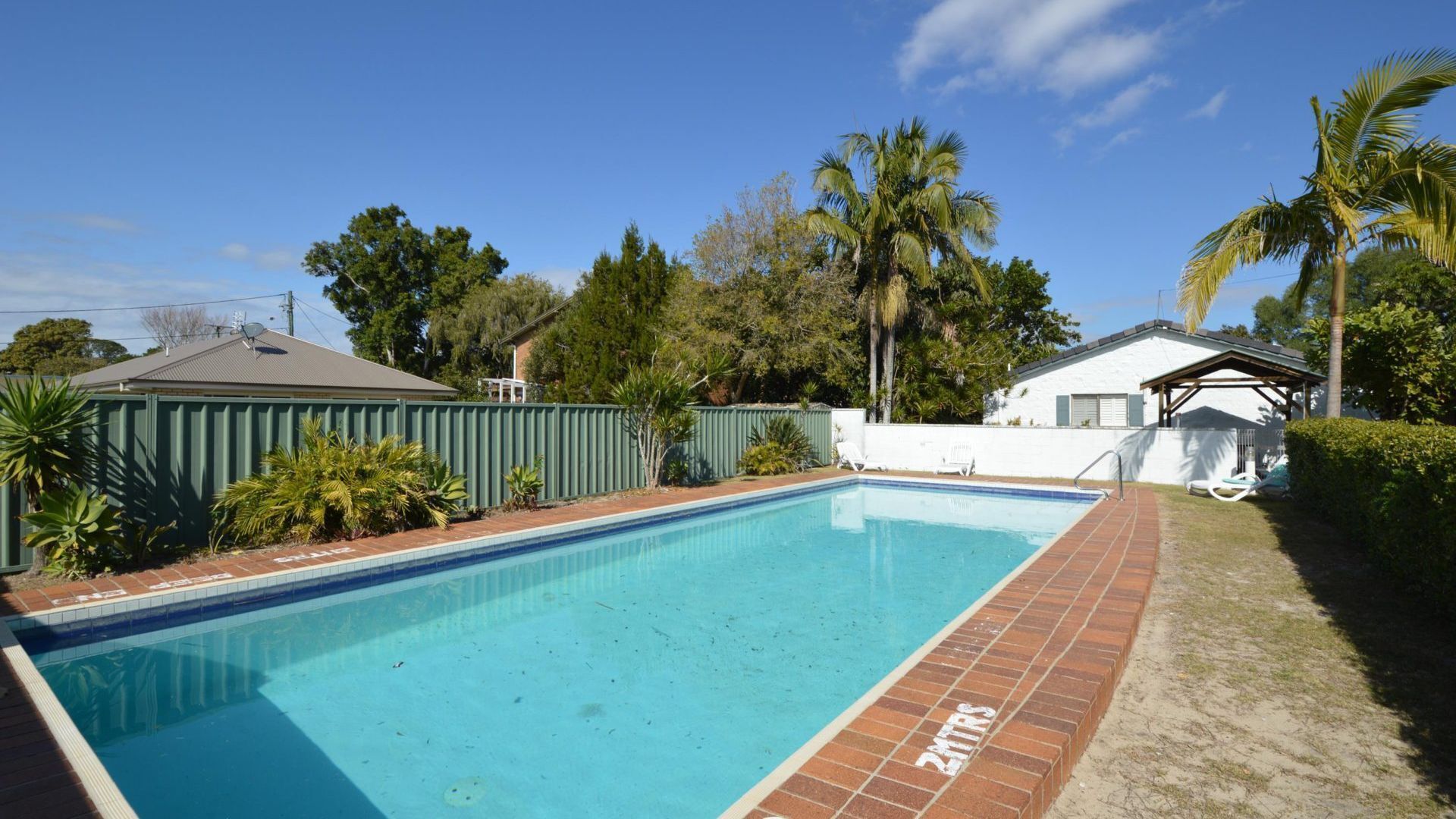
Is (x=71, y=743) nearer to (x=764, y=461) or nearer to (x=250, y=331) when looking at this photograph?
(x=764, y=461)

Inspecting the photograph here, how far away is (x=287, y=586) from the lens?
6.39 metres

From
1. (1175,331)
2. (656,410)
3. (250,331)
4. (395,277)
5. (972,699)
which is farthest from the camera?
(395,277)

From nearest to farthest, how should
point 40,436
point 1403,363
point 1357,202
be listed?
point 40,436
point 1357,202
point 1403,363

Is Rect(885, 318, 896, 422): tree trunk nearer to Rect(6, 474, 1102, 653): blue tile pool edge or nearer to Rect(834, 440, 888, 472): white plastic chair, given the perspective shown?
Rect(834, 440, 888, 472): white plastic chair

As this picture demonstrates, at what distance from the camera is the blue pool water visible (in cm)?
352

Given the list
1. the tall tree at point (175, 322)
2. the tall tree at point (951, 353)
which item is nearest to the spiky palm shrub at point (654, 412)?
the tall tree at point (951, 353)

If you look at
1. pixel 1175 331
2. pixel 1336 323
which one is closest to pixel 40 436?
pixel 1336 323

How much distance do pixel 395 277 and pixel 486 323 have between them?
32.4 ft

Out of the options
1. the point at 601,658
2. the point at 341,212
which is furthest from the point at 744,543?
the point at 341,212

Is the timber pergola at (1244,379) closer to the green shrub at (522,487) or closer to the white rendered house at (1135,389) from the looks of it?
the white rendered house at (1135,389)

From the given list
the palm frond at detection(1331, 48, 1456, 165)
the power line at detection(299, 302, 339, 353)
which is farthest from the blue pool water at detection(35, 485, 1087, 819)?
the power line at detection(299, 302, 339, 353)

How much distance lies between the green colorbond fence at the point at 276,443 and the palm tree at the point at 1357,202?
9767 mm

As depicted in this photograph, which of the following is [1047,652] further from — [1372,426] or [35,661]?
[35,661]

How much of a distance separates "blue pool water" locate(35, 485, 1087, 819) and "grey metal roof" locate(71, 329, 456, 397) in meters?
9.04
